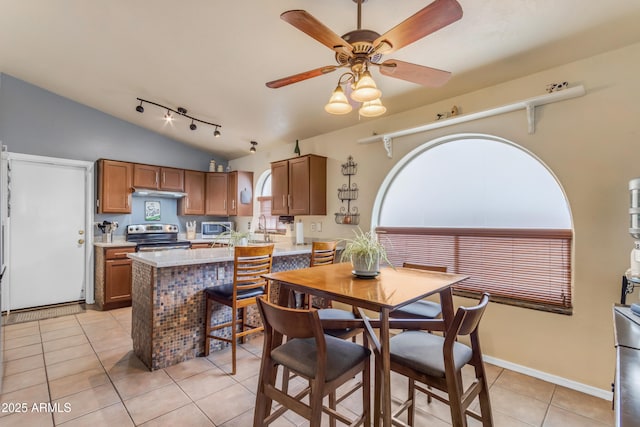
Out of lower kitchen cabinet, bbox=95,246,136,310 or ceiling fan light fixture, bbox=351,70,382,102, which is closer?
ceiling fan light fixture, bbox=351,70,382,102

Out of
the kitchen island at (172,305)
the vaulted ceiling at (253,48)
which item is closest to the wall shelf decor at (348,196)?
the vaulted ceiling at (253,48)

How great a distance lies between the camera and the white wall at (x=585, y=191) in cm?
208

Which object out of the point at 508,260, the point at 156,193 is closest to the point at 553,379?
the point at 508,260

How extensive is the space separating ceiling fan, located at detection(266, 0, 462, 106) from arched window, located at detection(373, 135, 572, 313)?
1.36 meters

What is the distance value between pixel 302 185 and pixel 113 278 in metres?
3.03

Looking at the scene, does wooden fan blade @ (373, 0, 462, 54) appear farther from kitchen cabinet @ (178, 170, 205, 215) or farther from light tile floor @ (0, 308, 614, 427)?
kitchen cabinet @ (178, 170, 205, 215)

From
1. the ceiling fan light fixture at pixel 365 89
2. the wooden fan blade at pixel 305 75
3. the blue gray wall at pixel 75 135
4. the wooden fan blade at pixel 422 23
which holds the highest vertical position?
the blue gray wall at pixel 75 135

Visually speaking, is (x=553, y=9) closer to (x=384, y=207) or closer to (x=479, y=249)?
A: (x=479, y=249)

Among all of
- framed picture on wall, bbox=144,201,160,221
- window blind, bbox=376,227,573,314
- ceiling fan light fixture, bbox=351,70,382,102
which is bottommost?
window blind, bbox=376,227,573,314

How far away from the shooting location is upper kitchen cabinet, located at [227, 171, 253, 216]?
5512 millimetres

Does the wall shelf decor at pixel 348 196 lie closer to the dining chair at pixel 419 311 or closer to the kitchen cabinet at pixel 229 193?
the dining chair at pixel 419 311

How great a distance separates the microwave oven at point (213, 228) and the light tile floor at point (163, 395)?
2.87 m

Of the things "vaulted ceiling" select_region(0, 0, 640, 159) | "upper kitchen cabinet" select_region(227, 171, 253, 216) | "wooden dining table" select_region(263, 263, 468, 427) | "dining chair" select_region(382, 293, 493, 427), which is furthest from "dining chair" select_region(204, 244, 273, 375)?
"upper kitchen cabinet" select_region(227, 171, 253, 216)

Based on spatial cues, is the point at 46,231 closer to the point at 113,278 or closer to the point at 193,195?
the point at 113,278
